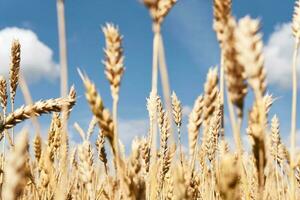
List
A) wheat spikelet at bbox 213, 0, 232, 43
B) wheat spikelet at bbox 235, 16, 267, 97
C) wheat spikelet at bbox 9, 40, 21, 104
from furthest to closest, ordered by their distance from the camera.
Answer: wheat spikelet at bbox 9, 40, 21, 104 < wheat spikelet at bbox 213, 0, 232, 43 < wheat spikelet at bbox 235, 16, 267, 97

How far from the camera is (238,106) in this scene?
1.03 meters

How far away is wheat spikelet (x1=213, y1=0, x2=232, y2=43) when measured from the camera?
3.71 ft

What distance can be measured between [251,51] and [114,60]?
1.32 feet

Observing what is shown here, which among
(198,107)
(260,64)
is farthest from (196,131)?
(260,64)

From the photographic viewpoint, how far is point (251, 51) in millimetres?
956

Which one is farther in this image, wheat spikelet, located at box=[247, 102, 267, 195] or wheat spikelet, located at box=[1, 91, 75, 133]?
wheat spikelet, located at box=[1, 91, 75, 133]

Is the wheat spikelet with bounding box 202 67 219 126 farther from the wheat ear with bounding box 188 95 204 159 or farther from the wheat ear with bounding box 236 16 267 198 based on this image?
the wheat ear with bounding box 236 16 267 198

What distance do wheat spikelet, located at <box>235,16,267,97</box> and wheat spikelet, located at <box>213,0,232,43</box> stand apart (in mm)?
126

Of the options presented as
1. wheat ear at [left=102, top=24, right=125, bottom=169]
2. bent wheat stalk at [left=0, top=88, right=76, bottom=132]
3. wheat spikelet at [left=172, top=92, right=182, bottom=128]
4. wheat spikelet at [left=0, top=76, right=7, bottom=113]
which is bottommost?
wheat ear at [left=102, top=24, right=125, bottom=169]

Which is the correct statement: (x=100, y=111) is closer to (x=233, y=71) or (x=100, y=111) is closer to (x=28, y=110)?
(x=233, y=71)

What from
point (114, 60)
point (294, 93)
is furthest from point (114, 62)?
point (294, 93)

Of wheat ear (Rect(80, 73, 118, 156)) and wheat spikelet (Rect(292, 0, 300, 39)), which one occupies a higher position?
wheat spikelet (Rect(292, 0, 300, 39))

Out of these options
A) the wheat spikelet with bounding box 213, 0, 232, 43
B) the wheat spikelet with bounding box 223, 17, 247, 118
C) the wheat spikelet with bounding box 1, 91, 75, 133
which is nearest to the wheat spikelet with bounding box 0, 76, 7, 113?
the wheat spikelet with bounding box 1, 91, 75, 133

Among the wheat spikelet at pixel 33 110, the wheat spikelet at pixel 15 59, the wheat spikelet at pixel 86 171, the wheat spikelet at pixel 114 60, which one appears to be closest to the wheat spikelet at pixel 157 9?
the wheat spikelet at pixel 114 60
